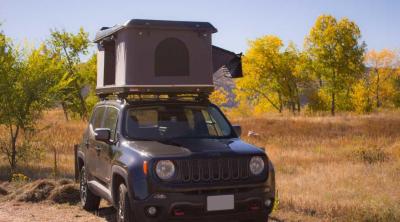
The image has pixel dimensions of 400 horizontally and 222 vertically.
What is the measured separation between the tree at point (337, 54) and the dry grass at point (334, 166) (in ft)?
42.6

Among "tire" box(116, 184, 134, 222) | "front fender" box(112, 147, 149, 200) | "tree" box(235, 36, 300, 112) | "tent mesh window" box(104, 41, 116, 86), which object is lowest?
"tire" box(116, 184, 134, 222)

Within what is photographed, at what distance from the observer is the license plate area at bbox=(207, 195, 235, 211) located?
235 inches

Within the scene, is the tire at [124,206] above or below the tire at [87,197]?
above

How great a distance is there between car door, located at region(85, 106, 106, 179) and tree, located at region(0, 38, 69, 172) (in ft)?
23.3

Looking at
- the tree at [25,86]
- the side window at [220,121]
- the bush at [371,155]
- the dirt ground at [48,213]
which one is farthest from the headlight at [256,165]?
the bush at [371,155]

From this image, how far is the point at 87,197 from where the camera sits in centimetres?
880

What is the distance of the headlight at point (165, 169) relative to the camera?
19.7ft

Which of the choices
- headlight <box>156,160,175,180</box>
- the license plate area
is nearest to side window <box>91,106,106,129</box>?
headlight <box>156,160,175,180</box>

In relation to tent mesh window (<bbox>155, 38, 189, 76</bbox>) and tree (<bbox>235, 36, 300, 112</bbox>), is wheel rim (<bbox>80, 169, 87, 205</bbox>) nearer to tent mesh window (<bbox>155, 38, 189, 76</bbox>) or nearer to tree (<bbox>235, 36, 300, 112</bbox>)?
tent mesh window (<bbox>155, 38, 189, 76</bbox>)

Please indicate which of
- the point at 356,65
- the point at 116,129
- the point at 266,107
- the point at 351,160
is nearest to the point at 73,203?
the point at 116,129

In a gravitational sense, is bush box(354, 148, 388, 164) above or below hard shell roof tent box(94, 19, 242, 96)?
below

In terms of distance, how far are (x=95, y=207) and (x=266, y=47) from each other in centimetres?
5334

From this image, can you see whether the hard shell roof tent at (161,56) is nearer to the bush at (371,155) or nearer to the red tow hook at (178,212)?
the red tow hook at (178,212)

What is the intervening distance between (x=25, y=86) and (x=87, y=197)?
7.63 metres
